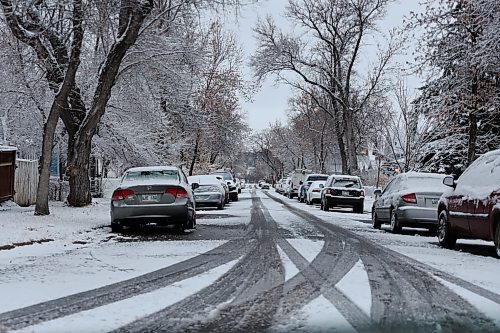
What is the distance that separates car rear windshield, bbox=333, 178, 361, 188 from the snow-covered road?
42.6 feet

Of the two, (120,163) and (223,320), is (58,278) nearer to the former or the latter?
(223,320)

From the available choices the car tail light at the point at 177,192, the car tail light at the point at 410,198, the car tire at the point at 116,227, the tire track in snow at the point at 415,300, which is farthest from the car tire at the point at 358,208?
the tire track in snow at the point at 415,300

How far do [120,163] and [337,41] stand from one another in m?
19.3

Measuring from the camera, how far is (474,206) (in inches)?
424

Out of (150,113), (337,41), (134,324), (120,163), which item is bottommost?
(134,324)

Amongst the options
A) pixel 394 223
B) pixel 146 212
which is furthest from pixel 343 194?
pixel 146 212

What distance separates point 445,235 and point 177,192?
5.65 m

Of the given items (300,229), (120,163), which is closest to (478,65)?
(300,229)

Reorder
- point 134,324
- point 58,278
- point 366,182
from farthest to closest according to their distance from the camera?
point 366,182 < point 58,278 < point 134,324

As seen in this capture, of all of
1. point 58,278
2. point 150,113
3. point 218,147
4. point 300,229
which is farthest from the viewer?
point 218,147

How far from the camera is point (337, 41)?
42.7 m

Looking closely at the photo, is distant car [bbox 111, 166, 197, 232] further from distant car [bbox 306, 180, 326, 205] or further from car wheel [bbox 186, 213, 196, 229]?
distant car [bbox 306, 180, 326, 205]

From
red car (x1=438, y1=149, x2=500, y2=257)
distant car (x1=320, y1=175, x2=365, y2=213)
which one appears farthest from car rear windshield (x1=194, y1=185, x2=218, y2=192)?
red car (x1=438, y1=149, x2=500, y2=257)

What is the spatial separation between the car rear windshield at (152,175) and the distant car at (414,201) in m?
5.34
